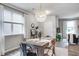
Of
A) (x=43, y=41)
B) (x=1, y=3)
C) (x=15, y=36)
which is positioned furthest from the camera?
(x=43, y=41)

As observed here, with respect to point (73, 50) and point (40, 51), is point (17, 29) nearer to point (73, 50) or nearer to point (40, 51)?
point (40, 51)

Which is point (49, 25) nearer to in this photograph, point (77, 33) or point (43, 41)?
point (43, 41)

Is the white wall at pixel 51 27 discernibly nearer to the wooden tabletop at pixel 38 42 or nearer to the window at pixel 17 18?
the wooden tabletop at pixel 38 42

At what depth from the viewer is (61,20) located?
2.40m

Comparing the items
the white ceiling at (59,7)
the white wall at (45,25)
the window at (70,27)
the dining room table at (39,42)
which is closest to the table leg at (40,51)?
the dining room table at (39,42)

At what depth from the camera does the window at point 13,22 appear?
2.23 m

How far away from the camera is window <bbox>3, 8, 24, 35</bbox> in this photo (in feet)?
7.32

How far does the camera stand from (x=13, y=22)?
2316 mm

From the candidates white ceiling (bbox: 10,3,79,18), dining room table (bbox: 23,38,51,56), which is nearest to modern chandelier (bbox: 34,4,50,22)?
white ceiling (bbox: 10,3,79,18)

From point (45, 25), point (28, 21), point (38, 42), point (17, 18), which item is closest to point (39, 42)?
point (38, 42)

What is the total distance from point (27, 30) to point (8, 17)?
0.50 meters

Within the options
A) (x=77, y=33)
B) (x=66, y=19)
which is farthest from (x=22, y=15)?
(x=77, y=33)

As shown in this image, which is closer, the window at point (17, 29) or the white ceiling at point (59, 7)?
the white ceiling at point (59, 7)

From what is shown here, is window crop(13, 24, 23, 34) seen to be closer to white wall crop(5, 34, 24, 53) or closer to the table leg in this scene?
white wall crop(5, 34, 24, 53)
